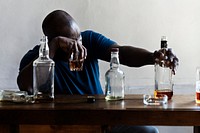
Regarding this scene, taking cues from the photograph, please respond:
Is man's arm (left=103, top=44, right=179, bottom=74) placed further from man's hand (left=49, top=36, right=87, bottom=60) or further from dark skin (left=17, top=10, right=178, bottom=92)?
man's hand (left=49, top=36, right=87, bottom=60)

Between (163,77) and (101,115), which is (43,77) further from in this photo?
(163,77)

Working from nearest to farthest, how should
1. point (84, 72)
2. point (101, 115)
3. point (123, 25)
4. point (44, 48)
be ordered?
point (101, 115) → point (44, 48) → point (84, 72) → point (123, 25)

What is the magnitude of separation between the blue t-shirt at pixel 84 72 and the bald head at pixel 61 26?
16 centimetres

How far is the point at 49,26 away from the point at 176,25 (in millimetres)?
794

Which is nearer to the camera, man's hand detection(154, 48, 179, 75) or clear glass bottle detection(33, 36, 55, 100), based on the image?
clear glass bottle detection(33, 36, 55, 100)

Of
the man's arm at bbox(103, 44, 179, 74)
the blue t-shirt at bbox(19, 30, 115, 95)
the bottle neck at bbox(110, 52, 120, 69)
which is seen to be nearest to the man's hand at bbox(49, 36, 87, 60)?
the bottle neck at bbox(110, 52, 120, 69)

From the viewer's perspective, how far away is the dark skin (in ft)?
4.92

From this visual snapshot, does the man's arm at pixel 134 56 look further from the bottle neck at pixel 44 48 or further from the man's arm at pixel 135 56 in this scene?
the bottle neck at pixel 44 48

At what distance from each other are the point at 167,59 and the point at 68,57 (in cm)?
52

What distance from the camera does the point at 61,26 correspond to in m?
1.78

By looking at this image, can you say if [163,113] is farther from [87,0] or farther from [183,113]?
[87,0]

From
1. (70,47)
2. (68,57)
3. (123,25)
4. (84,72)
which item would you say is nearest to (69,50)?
(70,47)

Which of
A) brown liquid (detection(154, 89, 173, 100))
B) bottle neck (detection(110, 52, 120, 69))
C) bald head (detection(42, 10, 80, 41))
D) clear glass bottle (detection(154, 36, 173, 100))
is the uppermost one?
bald head (detection(42, 10, 80, 41))

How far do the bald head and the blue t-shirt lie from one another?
0.16 meters
